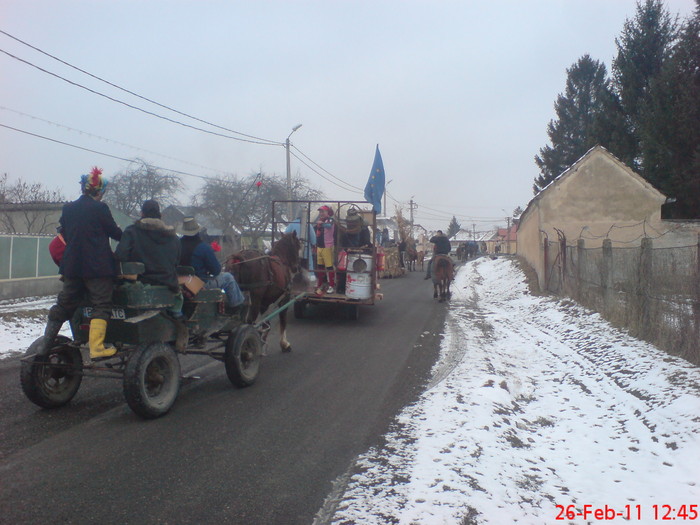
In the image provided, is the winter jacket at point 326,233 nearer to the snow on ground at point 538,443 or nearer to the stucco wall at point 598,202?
the snow on ground at point 538,443

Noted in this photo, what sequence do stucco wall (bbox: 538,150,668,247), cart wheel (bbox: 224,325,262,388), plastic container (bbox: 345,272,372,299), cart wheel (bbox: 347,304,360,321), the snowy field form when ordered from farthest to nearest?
stucco wall (bbox: 538,150,668,247) < cart wheel (bbox: 347,304,360,321) < plastic container (bbox: 345,272,372,299) < cart wheel (bbox: 224,325,262,388) < the snowy field

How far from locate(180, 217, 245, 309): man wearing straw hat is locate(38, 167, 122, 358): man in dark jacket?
55.7 inches

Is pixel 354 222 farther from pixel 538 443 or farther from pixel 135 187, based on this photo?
pixel 135 187

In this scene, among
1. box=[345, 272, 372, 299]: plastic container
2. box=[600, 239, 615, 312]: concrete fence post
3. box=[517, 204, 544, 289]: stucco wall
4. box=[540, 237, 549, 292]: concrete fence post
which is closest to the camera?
box=[600, 239, 615, 312]: concrete fence post

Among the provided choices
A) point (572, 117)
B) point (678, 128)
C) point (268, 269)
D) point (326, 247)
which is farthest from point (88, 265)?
point (572, 117)

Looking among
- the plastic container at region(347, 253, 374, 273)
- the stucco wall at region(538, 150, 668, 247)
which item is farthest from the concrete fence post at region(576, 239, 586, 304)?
the stucco wall at region(538, 150, 668, 247)

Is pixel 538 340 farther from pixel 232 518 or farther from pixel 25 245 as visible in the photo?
pixel 25 245

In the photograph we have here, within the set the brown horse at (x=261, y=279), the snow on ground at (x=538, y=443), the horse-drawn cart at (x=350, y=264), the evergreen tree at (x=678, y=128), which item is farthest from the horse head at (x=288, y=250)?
the evergreen tree at (x=678, y=128)

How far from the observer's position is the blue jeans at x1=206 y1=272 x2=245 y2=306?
6.66 metres

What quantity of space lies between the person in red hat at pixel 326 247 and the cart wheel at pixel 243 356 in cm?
511

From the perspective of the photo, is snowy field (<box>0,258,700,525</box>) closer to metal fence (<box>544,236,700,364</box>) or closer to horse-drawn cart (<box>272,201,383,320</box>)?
metal fence (<box>544,236,700,364</box>)

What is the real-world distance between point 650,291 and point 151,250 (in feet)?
22.0

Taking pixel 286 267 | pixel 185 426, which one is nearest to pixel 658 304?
pixel 286 267

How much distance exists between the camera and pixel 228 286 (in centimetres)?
679
